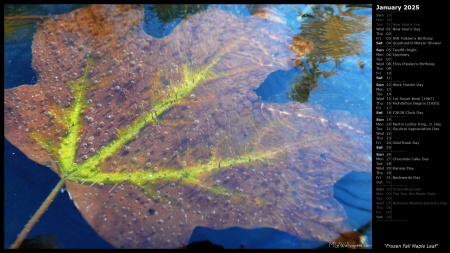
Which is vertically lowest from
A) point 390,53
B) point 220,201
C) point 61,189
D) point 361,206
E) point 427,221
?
point 427,221

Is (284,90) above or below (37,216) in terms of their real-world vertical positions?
above

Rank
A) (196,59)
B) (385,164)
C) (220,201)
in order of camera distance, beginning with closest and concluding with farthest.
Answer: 1. (220,201)
2. (385,164)
3. (196,59)

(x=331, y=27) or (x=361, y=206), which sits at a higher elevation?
(x=331, y=27)

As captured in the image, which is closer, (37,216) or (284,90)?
(37,216)

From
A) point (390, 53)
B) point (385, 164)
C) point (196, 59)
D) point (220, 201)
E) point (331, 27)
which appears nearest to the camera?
point (220, 201)

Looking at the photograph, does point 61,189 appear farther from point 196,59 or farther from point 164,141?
point 196,59

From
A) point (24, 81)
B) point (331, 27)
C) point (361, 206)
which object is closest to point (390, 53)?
point (331, 27)

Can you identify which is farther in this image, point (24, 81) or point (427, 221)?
point (24, 81)

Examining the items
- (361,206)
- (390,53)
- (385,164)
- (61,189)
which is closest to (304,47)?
(390,53)
